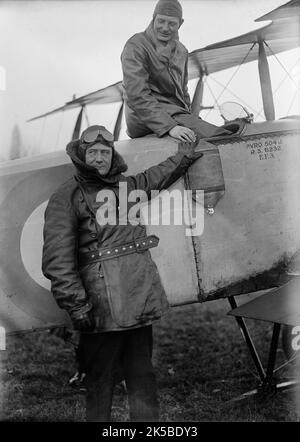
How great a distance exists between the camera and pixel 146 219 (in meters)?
3.25

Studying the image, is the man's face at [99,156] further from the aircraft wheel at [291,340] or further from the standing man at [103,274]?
the aircraft wheel at [291,340]

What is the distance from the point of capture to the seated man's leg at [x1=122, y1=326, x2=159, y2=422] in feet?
9.71

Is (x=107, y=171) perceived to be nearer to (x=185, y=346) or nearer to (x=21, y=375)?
(x=21, y=375)

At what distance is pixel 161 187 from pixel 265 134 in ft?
2.84

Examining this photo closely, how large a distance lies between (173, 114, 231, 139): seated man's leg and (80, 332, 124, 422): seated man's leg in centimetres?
136

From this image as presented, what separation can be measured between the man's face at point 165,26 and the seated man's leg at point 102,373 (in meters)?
1.83

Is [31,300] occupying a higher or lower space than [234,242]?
lower

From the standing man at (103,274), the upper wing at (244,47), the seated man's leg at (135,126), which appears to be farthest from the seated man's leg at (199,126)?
the upper wing at (244,47)

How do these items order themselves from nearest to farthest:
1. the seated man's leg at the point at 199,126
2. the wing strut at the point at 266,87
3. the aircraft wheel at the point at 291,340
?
the seated man's leg at the point at 199,126, the wing strut at the point at 266,87, the aircraft wheel at the point at 291,340

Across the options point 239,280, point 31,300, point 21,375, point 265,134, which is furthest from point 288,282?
point 21,375

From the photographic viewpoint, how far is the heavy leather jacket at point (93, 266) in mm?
2746

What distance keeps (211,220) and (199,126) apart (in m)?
0.61

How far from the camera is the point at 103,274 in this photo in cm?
286

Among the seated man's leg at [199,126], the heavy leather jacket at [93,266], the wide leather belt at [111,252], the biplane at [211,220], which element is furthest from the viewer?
the seated man's leg at [199,126]
